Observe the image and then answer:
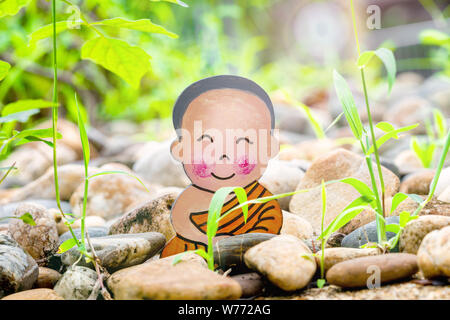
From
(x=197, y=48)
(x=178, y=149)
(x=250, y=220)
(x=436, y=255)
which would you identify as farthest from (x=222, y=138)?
(x=197, y=48)

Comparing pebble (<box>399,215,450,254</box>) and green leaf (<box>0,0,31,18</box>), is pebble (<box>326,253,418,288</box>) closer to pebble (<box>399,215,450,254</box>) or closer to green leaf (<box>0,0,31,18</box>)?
pebble (<box>399,215,450,254</box>)

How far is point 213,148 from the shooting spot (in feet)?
3.66

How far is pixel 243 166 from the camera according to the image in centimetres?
113

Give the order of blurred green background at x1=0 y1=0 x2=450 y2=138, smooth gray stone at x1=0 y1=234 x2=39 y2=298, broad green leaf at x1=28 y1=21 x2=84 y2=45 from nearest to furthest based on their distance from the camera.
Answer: smooth gray stone at x1=0 y1=234 x2=39 y2=298, broad green leaf at x1=28 y1=21 x2=84 y2=45, blurred green background at x1=0 y1=0 x2=450 y2=138

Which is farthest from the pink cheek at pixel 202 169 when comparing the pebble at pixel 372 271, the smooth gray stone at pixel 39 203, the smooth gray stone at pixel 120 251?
the smooth gray stone at pixel 39 203

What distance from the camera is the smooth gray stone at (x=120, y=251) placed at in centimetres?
101

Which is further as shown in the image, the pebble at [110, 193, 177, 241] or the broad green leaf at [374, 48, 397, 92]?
the pebble at [110, 193, 177, 241]

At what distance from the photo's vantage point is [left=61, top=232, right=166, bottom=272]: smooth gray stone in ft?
3.31

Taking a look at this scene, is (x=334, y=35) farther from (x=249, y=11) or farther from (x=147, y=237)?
(x=147, y=237)

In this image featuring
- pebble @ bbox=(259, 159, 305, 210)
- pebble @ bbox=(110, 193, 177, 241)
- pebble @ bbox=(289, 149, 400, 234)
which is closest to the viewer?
pebble @ bbox=(110, 193, 177, 241)

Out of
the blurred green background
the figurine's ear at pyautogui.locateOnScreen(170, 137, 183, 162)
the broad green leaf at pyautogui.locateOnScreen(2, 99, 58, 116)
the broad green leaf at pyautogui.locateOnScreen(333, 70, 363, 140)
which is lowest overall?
the figurine's ear at pyautogui.locateOnScreen(170, 137, 183, 162)

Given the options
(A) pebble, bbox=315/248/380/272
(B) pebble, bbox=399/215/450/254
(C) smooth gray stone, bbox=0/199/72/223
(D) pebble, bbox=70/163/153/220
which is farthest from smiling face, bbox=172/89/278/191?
(C) smooth gray stone, bbox=0/199/72/223

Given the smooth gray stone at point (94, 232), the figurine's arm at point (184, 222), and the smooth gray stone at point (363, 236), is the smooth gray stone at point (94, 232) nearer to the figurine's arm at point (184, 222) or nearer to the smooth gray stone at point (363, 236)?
the figurine's arm at point (184, 222)

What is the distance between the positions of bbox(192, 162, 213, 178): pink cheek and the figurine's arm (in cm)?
8
